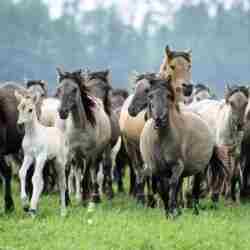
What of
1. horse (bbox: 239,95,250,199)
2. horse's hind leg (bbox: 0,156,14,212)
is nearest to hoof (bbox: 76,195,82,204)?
horse's hind leg (bbox: 0,156,14,212)

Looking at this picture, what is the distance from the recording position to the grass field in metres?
12.0

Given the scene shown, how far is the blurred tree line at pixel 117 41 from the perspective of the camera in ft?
238

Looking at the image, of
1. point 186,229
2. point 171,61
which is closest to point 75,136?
point 171,61

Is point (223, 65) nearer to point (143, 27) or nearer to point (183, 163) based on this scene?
point (143, 27)

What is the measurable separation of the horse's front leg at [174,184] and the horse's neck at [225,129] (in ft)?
12.0

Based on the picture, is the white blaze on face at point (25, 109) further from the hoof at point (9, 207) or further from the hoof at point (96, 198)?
the hoof at point (96, 198)

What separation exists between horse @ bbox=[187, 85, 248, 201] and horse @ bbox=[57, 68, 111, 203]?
175cm

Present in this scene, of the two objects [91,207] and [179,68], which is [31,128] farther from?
[179,68]

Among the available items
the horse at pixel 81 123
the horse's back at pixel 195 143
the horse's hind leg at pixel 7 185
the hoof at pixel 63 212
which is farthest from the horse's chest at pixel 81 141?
the hoof at pixel 63 212

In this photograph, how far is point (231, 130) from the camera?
60.3ft

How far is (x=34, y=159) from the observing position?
14.8 metres

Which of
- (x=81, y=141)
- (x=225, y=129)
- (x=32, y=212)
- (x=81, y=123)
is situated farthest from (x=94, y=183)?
(x=32, y=212)

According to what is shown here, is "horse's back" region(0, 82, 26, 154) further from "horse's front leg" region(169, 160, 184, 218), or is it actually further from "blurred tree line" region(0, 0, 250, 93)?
"blurred tree line" region(0, 0, 250, 93)

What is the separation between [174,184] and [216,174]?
4353 mm
